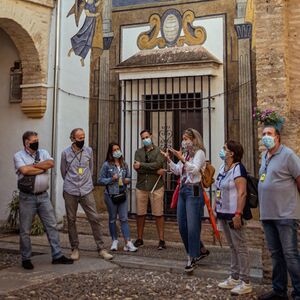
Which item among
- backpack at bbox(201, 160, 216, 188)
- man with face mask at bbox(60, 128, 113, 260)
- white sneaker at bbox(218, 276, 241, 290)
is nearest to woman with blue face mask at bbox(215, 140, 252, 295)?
white sneaker at bbox(218, 276, 241, 290)

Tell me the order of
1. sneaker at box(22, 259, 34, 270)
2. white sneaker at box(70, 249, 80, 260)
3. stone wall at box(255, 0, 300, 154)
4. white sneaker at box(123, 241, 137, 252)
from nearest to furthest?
stone wall at box(255, 0, 300, 154)
sneaker at box(22, 259, 34, 270)
white sneaker at box(70, 249, 80, 260)
white sneaker at box(123, 241, 137, 252)

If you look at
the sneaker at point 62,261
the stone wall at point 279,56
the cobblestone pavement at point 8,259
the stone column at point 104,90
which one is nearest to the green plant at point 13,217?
the cobblestone pavement at point 8,259

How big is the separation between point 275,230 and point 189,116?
4.59m

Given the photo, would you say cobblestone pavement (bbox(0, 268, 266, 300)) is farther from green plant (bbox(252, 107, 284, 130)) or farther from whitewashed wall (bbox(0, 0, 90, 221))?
whitewashed wall (bbox(0, 0, 90, 221))

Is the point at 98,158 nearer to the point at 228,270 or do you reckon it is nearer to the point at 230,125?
the point at 230,125

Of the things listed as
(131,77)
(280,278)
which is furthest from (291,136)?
(131,77)

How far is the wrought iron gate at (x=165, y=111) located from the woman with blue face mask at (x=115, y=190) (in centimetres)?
175

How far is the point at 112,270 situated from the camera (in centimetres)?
657

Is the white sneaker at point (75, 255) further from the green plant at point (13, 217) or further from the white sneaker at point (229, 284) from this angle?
the green plant at point (13, 217)

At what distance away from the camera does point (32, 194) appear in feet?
21.9

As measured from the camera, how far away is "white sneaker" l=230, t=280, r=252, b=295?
5379 millimetres

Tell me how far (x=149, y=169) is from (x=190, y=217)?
1.92 m

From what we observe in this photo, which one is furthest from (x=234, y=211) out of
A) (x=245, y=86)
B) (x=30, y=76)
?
(x=30, y=76)

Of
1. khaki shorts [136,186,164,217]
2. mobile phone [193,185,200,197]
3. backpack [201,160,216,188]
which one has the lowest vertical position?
khaki shorts [136,186,164,217]
